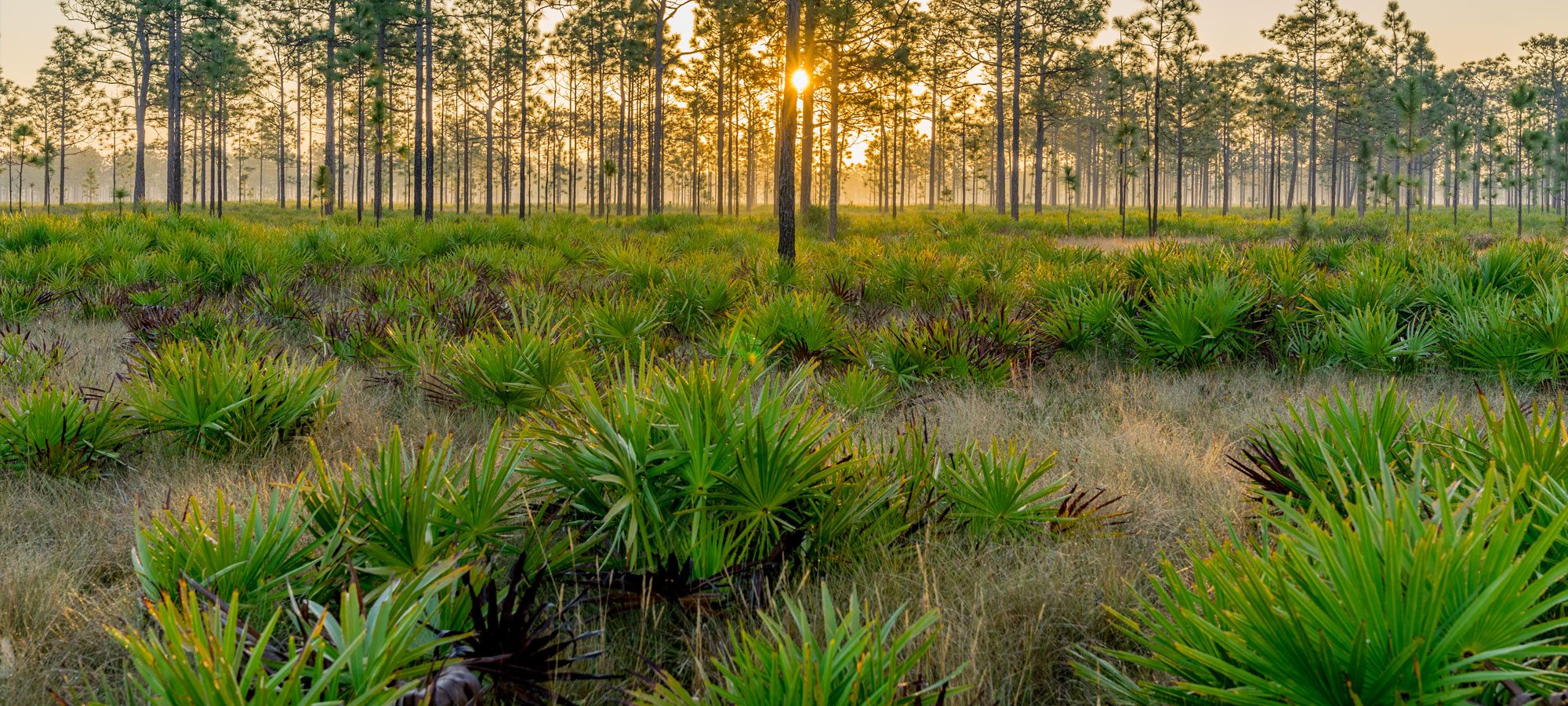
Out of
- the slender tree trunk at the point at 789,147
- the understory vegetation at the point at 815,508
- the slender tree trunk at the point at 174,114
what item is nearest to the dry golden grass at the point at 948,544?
the understory vegetation at the point at 815,508

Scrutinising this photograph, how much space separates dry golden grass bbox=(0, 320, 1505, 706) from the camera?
6.20 ft

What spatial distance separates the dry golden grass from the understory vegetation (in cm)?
2

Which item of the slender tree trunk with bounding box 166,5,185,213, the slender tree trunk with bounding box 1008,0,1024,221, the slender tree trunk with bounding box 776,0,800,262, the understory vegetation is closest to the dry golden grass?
the understory vegetation

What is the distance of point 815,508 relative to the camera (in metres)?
2.27

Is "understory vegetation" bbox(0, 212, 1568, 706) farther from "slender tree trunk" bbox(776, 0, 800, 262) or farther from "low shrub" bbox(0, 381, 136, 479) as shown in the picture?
"slender tree trunk" bbox(776, 0, 800, 262)

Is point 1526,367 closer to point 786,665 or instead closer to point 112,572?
point 786,665

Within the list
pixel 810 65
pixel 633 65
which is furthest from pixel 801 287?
pixel 633 65

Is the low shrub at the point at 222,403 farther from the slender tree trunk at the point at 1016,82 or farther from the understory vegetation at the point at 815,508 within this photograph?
the slender tree trunk at the point at 1016,82

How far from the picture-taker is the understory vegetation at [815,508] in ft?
3.80

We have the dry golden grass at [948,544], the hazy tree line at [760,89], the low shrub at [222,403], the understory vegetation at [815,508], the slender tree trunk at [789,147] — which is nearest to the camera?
the understory vegetation at [815,508]

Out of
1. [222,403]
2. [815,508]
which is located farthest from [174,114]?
[815,508]

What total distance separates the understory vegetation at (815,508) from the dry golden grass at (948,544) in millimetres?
17

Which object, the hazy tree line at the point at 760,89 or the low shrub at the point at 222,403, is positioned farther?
the hazy tree line at the point at 760,89

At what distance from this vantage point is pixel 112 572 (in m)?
2.37
